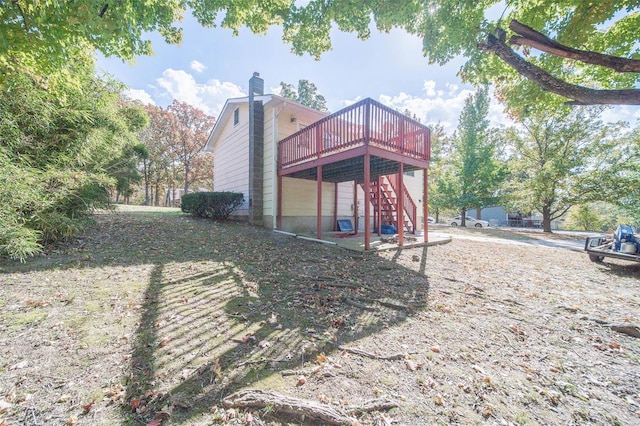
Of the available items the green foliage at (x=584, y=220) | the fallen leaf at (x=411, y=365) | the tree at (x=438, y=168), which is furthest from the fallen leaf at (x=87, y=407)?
the green foliage at (x=584, y=220)

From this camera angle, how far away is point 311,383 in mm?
1917

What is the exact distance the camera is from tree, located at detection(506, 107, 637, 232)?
41.7ft

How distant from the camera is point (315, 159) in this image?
7.39 metres

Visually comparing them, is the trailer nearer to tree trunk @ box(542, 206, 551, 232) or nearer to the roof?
the roof

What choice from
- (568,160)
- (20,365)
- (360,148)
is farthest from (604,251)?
(568,160)

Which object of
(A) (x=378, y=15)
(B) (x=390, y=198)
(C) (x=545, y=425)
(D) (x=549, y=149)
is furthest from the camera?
(D) (x=549, y=149)

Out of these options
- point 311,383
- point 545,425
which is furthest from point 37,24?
point 545,425

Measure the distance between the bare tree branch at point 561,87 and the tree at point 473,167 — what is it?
60.4 ft

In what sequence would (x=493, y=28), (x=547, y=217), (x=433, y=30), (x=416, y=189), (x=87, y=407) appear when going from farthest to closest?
(x=547, y=217) → (x=416, y=189) → (x=433, y=30) → (x=493, y=28) → (x=87, y=407)

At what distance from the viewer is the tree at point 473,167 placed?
61.6 feet

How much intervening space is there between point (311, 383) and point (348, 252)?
14.6ft

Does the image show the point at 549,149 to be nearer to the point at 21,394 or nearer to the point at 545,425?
the point at 545,425

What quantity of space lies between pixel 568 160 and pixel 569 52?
52.7 feet

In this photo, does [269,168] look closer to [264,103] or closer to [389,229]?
[264,103]
